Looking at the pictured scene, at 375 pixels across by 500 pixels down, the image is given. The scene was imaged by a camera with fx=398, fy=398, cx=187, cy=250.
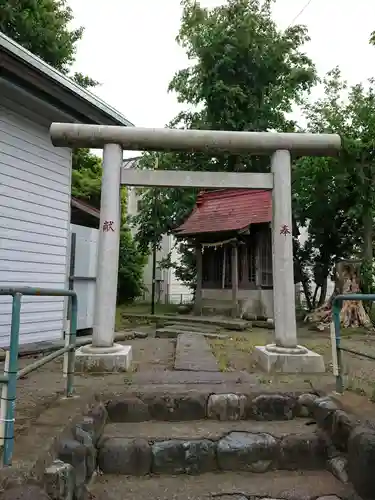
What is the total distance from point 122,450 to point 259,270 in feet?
37.1

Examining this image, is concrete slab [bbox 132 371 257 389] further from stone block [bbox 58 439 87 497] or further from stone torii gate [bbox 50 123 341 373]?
stone block [bbox 58 439 87 497]

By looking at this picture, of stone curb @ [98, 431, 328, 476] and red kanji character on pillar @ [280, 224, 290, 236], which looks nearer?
stone curb @ [98, 431, 328, 476]

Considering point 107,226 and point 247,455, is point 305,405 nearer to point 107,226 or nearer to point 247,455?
point 247,455

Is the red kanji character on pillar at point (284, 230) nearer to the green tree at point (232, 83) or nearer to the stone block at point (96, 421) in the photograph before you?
the stone block at point (96, 421)

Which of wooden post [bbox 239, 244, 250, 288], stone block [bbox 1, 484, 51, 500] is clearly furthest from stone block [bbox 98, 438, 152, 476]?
wooden post [bbox 239, 244, 250, 288]

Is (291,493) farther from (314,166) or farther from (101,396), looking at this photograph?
(314,166)

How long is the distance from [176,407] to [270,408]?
34.5 inches

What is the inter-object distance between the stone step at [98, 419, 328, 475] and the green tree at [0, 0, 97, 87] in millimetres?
14607

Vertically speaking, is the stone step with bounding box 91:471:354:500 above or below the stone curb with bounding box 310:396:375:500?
below

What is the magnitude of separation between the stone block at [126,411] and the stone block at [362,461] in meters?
1.75

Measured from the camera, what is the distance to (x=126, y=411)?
367 centimetres

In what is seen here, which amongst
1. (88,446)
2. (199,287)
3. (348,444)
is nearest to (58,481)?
(88,446)

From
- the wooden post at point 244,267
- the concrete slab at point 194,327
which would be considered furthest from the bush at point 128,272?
the concrete slab at point 194,327

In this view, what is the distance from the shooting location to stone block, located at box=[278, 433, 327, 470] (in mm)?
3225
